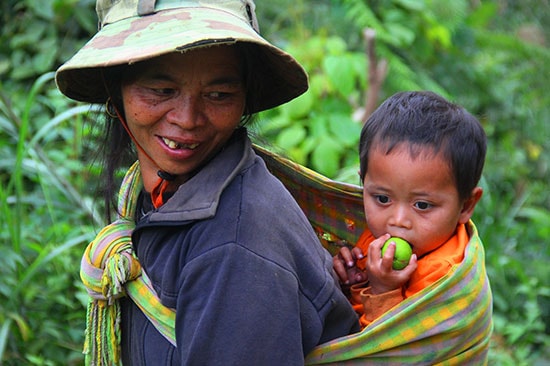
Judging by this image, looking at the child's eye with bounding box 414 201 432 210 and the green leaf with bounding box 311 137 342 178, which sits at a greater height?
the child's eye with bounding box 414 201 432 210

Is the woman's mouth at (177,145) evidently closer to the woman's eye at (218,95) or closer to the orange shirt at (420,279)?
the woman's eye at (218,95)

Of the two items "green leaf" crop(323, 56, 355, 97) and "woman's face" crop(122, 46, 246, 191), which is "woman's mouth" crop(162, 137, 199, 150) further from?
"green leaf" crop(323, 56, 355, 97)

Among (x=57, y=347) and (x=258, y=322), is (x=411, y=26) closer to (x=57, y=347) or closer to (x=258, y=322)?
(x=57, y=347)

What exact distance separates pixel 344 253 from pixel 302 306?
608mm

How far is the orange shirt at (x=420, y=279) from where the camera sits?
1.89 metres

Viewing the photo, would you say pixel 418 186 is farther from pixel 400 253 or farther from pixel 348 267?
pixel 348 267

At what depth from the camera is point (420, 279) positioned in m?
1.92

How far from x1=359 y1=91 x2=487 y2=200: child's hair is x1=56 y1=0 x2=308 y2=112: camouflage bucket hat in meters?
0.29

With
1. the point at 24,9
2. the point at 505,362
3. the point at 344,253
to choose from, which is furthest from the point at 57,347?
the point at 24,9

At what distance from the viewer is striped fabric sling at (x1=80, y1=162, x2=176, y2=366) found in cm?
171

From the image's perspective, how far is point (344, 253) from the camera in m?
2.15

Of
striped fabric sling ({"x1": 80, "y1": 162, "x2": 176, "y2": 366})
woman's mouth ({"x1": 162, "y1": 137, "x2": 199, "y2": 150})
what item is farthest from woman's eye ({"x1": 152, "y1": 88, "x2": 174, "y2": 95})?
striped fabric sling ({"x1": 80, "y1": 162, "x2": 176, "y2": 366})

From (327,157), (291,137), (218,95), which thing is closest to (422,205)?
(218,95)

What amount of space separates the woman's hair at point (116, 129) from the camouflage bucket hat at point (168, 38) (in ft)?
Answer: 0.09
